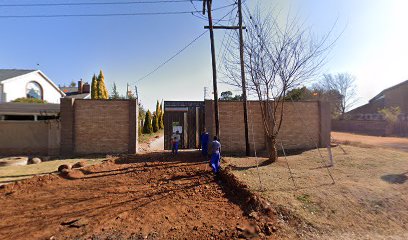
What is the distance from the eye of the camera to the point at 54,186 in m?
7.18

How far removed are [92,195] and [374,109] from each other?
5270 centimetres

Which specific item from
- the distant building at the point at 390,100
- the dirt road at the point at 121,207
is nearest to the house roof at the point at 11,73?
the dirt road at the point at 121,207

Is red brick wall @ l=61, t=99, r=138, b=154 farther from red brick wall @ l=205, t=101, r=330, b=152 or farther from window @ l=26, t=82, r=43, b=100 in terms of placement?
window @ l=26, t=82, r=43, b=100

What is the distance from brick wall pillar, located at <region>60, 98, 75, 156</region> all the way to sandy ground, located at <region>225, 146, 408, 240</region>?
8.72 meters

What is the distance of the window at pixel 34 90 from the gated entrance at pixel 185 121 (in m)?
22.2

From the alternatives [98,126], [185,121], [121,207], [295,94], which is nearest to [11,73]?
[98,126]

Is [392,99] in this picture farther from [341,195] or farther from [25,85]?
[25,85]

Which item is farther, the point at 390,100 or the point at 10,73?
the point at 390,100

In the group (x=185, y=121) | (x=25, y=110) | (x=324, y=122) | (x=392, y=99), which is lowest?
(x=324, y=122)

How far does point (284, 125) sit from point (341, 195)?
7.87m

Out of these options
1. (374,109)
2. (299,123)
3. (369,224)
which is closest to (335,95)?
(374,109)

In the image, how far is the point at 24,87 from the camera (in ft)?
86.9

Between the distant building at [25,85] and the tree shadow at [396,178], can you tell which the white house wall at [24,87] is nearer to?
the distant building at [25,85]

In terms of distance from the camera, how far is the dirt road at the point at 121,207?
437 cm
